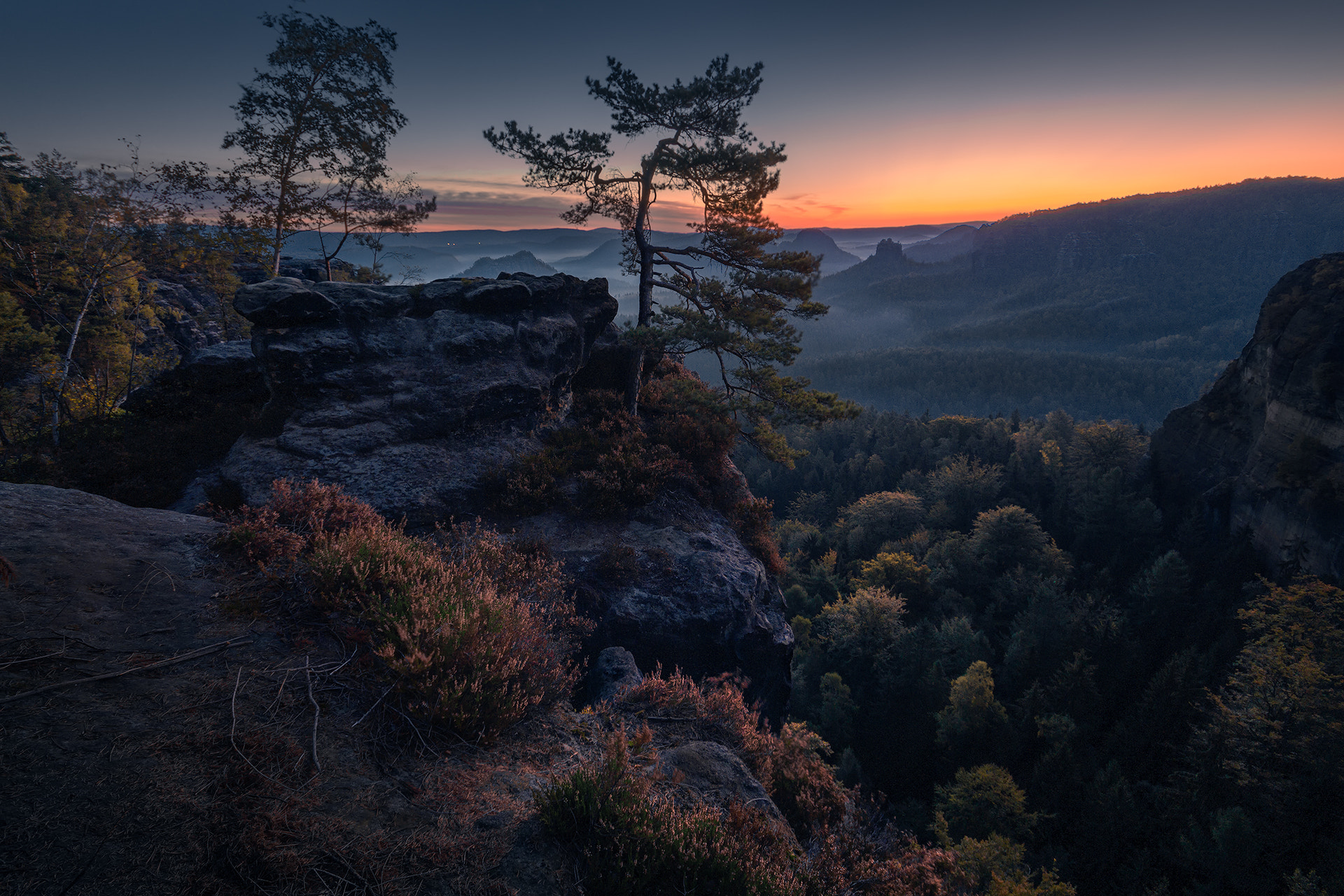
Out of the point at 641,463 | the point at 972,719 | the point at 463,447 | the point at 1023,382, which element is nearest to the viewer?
the point at 463,447

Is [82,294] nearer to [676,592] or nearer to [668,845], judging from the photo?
[676,592]

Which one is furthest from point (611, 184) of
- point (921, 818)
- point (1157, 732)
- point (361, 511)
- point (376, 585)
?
point (1157, 732)

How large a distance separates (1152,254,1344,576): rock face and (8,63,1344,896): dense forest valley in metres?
0.42

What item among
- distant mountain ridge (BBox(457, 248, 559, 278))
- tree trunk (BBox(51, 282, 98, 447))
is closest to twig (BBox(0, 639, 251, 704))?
tree trunk (BBox(51, 282, 98, 447))

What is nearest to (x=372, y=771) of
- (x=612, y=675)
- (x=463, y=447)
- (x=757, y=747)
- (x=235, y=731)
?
(x=235, y=731)

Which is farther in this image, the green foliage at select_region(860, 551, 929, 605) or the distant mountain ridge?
the green foliage at select_region(860, 551, 929, 605)

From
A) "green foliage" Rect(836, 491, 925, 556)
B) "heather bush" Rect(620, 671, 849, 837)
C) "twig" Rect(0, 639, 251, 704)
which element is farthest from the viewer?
"green foliage" Rect(836, 491, 925, 556)

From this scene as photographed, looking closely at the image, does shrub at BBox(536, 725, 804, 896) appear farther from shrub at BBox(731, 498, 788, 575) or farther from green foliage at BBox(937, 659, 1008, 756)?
green foliage at BBox(937, 659, 1008, 756)

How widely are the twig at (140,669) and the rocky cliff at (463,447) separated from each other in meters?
5.96

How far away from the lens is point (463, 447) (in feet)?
42.1

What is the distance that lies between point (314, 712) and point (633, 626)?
6971mm

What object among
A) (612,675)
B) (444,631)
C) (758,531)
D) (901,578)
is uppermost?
(444,631)

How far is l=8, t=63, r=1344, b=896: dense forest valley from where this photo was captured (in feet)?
16.2

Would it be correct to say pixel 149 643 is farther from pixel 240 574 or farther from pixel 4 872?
pixel 4 872
